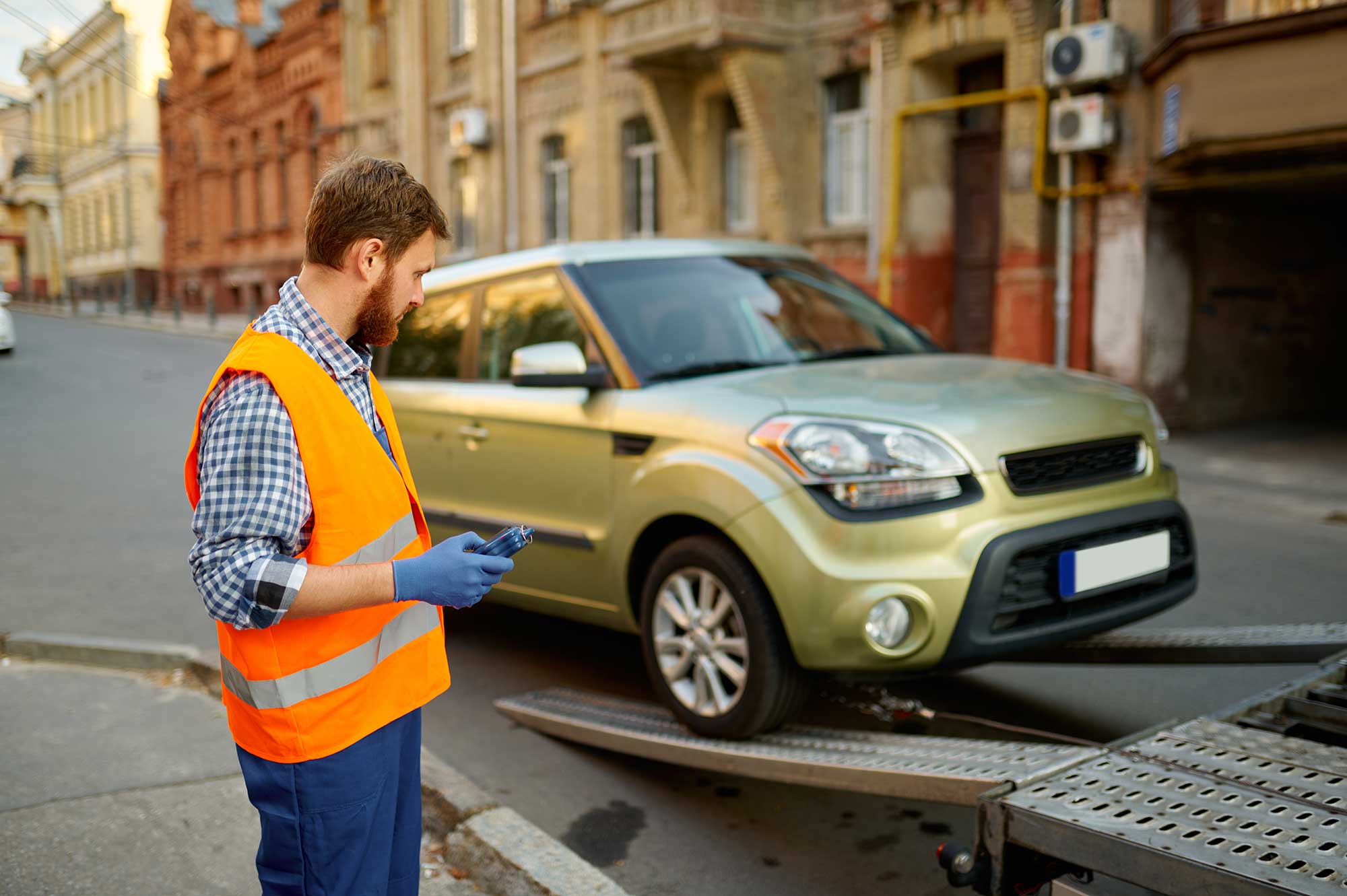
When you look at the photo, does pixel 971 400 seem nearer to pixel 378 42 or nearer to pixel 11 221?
pixel 378 42

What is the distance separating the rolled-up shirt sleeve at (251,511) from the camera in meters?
1.93

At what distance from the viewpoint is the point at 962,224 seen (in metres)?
17.5

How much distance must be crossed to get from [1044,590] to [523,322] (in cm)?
255

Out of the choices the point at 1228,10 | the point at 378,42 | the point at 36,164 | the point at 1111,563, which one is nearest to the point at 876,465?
the point at 1111,563

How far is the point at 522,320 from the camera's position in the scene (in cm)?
542

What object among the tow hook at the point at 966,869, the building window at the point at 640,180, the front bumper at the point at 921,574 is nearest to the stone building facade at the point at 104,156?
the building window at the point at 640,180

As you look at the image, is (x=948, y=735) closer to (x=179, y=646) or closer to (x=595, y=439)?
(x=595, y=439)

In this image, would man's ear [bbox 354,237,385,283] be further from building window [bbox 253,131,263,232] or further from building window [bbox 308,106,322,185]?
building window [bbox 253,131,263,232]

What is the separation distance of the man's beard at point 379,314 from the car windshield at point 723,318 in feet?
8.45

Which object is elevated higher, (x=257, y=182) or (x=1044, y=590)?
(x=257, y=182)

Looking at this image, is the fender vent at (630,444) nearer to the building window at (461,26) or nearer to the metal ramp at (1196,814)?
the metal ramp at (1196,814)

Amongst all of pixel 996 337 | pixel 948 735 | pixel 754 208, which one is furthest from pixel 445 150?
pixel 948 735

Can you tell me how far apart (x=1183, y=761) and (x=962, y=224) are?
50.8 ft

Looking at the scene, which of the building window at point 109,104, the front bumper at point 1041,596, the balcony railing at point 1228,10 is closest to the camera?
the front bumper at point 1041,596
